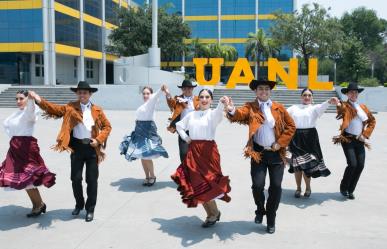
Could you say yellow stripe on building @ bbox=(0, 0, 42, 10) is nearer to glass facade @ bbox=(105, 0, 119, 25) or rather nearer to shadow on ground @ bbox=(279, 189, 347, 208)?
glass facade @ bbox=(105, 0, 119, 25)

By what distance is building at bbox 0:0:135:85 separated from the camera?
40.8m

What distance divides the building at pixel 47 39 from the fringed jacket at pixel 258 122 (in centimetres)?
3943

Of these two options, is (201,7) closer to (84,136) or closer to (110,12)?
(110,12)

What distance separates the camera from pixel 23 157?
209 inches

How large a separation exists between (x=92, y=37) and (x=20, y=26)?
32.6 ft

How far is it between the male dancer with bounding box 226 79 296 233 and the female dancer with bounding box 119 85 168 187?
2445 mm

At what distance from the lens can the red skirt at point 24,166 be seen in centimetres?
523

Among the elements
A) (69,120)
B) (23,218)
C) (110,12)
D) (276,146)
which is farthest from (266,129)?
(110,12)

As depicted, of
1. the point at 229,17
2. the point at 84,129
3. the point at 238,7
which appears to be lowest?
the point at 84,129

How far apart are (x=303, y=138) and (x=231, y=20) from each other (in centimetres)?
6254

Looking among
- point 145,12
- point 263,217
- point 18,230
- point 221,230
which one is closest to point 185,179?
point 221,230

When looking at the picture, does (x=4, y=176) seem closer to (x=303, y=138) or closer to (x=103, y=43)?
(x=303, y=138)

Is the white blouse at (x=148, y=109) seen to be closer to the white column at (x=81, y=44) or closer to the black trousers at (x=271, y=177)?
the black trousers at (x=271, y=177)

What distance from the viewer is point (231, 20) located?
218 feet
